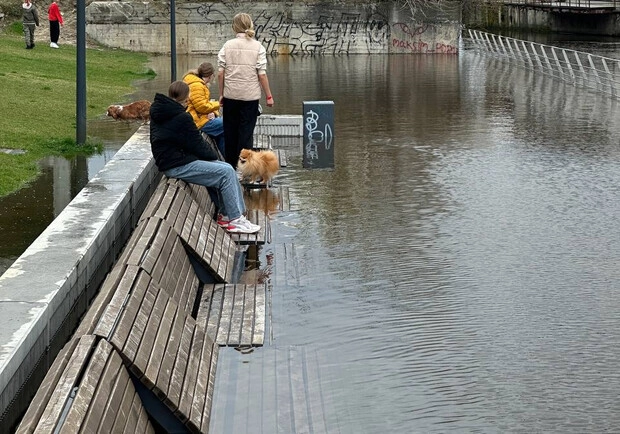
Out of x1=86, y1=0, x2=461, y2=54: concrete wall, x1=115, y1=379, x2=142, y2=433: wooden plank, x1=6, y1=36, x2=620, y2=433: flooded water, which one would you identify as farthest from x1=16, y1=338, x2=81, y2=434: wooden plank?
x1=86, y1=0, x2=461, y2=54: concrete wall

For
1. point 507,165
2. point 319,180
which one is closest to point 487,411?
point 319,180

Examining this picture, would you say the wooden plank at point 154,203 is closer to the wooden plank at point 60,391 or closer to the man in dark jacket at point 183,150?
the man in dark jacket at point 183,150

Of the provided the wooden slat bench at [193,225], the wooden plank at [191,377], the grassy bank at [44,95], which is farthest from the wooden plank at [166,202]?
the grassy bank at [44,95]

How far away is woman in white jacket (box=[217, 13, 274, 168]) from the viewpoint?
13000mm

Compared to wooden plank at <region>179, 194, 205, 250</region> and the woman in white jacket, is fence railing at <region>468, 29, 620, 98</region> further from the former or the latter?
wooden plank at <region>179, 194, 205, 250</region>

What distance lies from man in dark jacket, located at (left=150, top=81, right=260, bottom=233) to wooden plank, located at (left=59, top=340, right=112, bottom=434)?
15.8 feet

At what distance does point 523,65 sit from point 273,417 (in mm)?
30865

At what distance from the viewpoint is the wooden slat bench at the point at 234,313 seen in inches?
308

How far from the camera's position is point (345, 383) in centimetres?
713

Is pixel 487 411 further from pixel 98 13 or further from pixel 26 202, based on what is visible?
pixel 98 13

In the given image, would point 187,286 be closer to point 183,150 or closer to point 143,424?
point 183,150

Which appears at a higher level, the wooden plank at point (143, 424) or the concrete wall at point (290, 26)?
the concrete wall at point (290, 26)

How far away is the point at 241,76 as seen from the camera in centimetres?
1303

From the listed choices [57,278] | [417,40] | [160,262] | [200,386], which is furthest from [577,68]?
[200,386]
